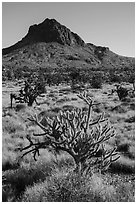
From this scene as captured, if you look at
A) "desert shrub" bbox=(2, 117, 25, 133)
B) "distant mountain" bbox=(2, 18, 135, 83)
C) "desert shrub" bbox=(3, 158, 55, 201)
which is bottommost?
"desert shrub" bbox=(3, 158, 55, 201)

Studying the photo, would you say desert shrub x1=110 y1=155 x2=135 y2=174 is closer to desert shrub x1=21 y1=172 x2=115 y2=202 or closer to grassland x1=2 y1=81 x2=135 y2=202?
grassland x1=2 y1=81 x2=135 y2=202

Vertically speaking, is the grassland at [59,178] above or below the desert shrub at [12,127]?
below

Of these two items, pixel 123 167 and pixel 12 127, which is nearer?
pixel 123 167

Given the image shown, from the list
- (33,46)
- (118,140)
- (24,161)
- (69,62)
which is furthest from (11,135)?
(33,46)

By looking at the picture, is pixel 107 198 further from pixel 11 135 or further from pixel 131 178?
pixel 11 135

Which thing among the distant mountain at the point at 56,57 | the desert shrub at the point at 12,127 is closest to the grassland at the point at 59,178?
the desert shrub at the point at 12,127

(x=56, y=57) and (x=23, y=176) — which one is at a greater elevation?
(x=56, y=57)

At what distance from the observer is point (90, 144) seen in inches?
254

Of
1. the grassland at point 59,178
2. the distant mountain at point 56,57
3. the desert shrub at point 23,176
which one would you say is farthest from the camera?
the distant mountain at point 56,57

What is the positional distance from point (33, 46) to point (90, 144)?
17457cm

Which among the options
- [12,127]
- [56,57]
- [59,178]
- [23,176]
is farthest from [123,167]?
[56,57]

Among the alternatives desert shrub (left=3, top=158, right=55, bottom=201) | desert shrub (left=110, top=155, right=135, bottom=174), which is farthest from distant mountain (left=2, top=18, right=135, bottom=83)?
desert shrub (left=3, top=158, right=55, bottom=201)

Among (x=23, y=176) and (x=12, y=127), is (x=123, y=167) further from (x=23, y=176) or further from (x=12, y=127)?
(x=12, y=127)

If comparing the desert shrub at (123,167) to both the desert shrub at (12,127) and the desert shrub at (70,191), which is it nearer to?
the desert shrub at (70,191)
